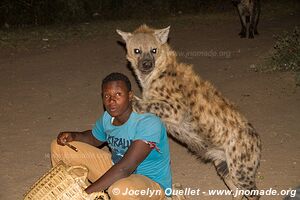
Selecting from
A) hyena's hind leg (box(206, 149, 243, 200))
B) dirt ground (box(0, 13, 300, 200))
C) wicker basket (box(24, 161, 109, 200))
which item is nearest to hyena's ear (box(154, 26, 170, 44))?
dirt ground (box(0, 13, 300, 200))

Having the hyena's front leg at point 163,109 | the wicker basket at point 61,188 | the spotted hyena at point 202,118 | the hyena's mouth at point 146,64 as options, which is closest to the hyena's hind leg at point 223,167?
the spotted hyena at point 202,118

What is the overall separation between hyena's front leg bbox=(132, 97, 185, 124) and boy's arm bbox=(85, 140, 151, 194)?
2.64ft

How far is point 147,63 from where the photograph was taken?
351cm

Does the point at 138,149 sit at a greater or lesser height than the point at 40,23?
greater

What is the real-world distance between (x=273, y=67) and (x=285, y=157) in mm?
2407

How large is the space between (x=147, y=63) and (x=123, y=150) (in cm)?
112

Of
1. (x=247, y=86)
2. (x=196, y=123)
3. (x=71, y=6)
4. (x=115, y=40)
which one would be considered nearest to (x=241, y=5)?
(x=115, y=40)

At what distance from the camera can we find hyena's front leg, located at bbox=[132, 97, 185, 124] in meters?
3.16

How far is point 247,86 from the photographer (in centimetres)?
531

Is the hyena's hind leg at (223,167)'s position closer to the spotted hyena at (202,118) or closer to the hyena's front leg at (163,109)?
the spotted hyena at (202,118)

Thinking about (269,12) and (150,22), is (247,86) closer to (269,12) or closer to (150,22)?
(150,22)

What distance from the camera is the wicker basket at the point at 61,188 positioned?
2.17m

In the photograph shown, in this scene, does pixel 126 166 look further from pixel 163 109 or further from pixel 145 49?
pixel 145 49

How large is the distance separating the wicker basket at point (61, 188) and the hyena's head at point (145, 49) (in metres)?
1.45
